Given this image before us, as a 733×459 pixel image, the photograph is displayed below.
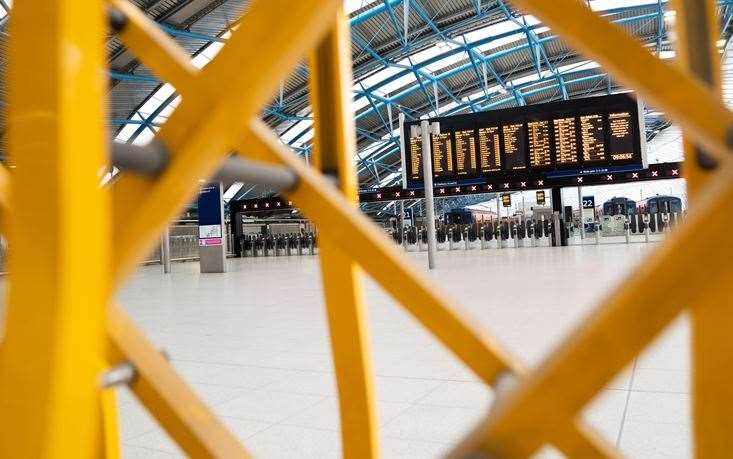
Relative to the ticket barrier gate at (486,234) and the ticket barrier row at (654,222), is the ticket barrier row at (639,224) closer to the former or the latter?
the ticket barrier row at (654,222)

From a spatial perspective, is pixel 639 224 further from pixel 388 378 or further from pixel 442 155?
pixel 388 378

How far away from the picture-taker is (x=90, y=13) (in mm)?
590

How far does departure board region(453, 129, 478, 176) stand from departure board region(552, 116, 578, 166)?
217 cm

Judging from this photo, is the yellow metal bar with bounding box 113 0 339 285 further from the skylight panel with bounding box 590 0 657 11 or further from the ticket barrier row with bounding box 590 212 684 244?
the skylight panel with bounding box 590 0 657 11

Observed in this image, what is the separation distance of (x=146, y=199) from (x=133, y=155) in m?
0.07

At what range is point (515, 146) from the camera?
1425cm

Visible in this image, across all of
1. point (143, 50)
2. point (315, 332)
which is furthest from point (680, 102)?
point (315, 332)

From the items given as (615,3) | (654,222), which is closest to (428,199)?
(654,222)

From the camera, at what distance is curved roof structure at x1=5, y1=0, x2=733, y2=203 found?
18.5 meters

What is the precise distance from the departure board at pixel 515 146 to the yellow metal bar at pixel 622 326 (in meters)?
14.2

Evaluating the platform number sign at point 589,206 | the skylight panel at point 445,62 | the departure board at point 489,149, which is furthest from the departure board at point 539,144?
the skylight panel at point 445,62

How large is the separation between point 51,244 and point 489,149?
14.7 m

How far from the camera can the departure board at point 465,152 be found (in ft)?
48.3

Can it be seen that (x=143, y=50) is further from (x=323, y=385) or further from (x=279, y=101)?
(x=279, y=101)
